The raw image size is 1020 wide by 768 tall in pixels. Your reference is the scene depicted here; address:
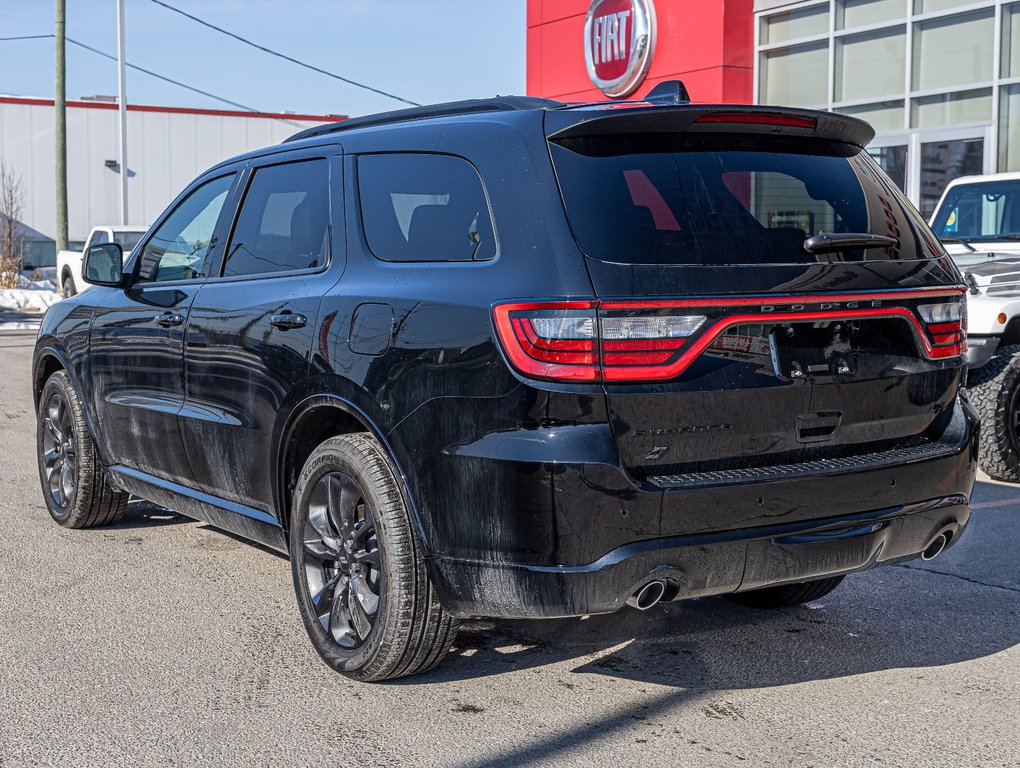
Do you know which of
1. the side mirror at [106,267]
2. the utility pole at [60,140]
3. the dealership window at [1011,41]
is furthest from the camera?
the utility pole at [60,140]

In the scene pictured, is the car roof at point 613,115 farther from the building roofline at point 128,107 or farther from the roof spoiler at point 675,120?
the building roofline at point 128,107

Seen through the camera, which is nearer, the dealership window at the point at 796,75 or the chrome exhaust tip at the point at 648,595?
the chrome exhaust tip at the point at 648,595

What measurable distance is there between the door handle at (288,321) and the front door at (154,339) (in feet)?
2.71

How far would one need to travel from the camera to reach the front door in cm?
531

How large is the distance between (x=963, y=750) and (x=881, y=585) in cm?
189

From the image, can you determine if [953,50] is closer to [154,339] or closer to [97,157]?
[154,339]

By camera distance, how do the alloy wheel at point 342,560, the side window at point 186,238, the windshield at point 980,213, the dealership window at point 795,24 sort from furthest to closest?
the dealership window at point 795,24, the windshield at point 980,213, the side window at point 186,238, the alloy wheel at point 342,560

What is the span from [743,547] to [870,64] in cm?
1520

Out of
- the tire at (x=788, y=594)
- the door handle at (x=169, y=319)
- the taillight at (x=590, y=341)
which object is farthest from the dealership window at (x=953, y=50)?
the taillight at (x=590, y=341)

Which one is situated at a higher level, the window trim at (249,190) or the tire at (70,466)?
the window trim at (249,190)

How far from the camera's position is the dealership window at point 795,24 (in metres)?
18.1

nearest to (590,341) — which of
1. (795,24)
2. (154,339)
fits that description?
(154,339)

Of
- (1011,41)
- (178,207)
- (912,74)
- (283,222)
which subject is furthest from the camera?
(912,74)

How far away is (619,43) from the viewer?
20.0 m
